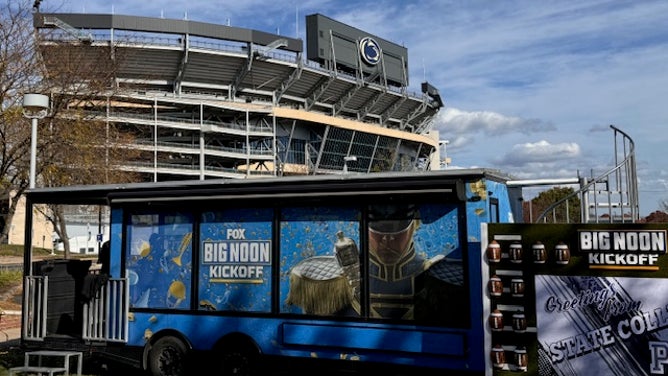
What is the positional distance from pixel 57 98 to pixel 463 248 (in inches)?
588

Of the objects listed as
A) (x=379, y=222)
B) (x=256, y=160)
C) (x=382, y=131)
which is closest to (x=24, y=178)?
(x=379, y=222)

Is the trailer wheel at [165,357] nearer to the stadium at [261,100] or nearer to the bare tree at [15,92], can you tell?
the bare tree at [15,92]

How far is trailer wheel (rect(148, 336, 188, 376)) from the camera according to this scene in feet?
27.2

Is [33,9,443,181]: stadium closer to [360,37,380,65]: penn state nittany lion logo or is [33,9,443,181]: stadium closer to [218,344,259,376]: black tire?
[360,37,380,65]: penn state nittany lion logo

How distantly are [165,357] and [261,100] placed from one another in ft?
237

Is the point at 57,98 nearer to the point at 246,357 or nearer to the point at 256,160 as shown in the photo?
the point at 246,357

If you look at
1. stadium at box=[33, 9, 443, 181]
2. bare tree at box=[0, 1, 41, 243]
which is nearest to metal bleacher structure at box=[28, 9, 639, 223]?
stadium at box=[33, 9, 443, 181]

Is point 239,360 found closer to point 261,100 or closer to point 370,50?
point 261,100

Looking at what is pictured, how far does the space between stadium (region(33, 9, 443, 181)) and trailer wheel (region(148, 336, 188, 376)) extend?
149 feet

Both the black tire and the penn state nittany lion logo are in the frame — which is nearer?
the black tire

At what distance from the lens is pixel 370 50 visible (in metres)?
89.0

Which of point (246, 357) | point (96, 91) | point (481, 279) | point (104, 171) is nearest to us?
point (481, 279)

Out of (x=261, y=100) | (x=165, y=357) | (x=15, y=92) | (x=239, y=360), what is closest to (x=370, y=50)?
(x=261, y=100)

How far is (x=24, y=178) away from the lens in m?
17.0
